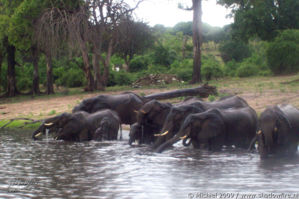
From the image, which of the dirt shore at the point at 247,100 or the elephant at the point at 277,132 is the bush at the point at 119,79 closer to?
the dirt shore at the point at 247,100

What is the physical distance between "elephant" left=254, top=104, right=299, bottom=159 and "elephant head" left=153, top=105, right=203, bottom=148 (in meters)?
2.28

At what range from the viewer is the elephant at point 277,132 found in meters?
8.77

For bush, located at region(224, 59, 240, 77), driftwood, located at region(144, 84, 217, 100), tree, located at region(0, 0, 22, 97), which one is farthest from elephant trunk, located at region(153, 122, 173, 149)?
bush, located at region(224, 59, 240, 77)

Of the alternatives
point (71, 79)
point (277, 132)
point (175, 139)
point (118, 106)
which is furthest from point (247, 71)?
point (277, 132)

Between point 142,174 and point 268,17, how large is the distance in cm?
2623

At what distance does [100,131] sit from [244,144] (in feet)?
13.0

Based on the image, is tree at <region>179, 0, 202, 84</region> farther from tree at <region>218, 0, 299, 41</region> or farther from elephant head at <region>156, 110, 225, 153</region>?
elephant head at <region>156, 110, 225, 153</region>

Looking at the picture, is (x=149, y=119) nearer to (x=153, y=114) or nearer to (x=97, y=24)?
(x=153, y=114)

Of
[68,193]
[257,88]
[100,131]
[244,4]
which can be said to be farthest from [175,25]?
[68,193]

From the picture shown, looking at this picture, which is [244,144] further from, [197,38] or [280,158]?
[197,38]

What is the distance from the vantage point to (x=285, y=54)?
2736 centimetres

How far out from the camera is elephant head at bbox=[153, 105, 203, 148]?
10.6 meters


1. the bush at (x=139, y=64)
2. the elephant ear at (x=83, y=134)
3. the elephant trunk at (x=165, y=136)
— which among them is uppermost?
the bush at (x=139, y=64)

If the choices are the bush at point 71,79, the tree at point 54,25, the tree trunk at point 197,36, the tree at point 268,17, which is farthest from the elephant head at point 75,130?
the bush at point 71,79
